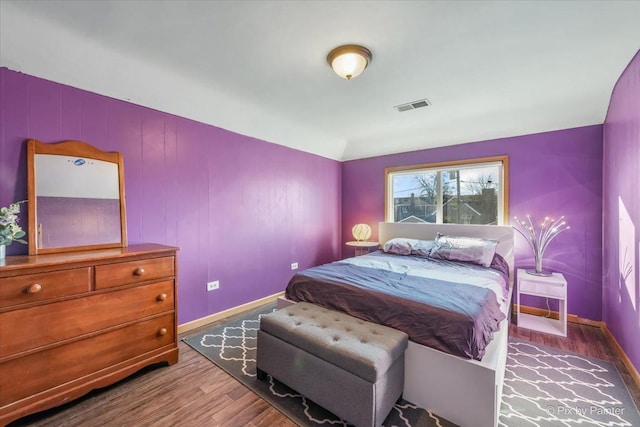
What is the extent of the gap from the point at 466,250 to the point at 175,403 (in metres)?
3.13

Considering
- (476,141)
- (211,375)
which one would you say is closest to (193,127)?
(211,375)

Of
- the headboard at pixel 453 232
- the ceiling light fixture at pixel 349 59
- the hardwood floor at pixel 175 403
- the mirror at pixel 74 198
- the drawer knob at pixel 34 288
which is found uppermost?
the ceiling light fixture at pixel 349 59

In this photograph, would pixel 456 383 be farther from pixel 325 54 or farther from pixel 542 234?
pixel 542 234

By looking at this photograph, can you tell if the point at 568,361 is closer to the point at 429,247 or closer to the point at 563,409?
the point at 563,409

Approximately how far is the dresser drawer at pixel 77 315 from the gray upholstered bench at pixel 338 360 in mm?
900

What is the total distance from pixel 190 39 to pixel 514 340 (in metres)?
3.89

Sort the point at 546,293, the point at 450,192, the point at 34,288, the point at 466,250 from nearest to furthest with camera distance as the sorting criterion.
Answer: the point at 34,288, the point at 546,293, the point at 466,250, the point at 450,192

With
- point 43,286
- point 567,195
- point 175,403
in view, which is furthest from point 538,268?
point 43,286

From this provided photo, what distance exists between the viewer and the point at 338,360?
159 cm

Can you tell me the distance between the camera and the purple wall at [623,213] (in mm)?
1973

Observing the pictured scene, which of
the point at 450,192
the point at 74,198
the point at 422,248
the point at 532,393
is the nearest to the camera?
the point at 532,393

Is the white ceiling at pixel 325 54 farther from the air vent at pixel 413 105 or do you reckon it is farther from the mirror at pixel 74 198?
the mirror at pixel 74 198

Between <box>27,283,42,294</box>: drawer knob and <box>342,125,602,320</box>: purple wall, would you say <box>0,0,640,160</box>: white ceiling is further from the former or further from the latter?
<box>27,283,42,294</box>: drawer knob

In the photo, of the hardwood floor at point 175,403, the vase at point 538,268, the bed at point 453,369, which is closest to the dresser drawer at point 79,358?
the hardwood floor at point 175,403
